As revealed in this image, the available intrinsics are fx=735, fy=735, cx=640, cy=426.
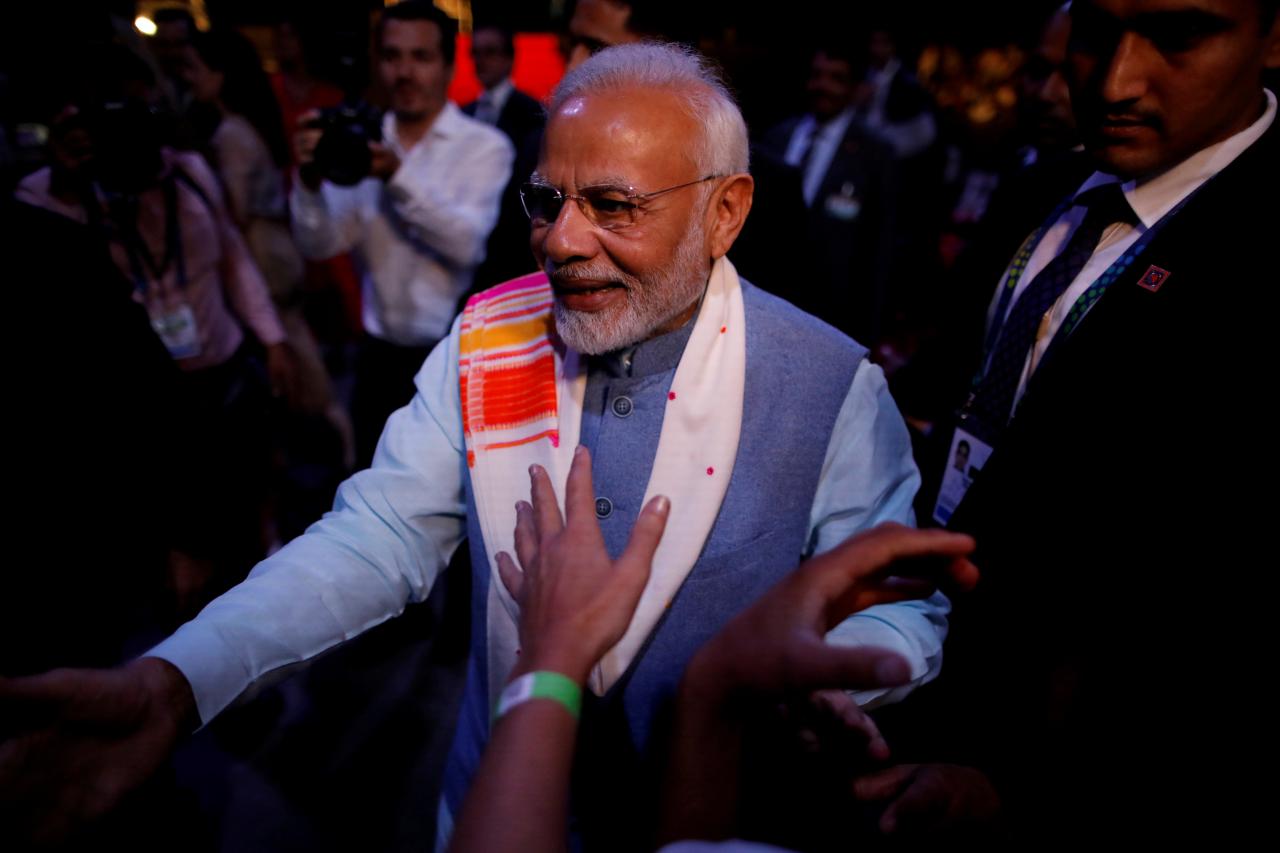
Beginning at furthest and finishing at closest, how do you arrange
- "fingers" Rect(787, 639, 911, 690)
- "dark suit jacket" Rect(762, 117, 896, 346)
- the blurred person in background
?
"dark suit jacket" Rect(762, 117, 896, 346), the blurred person in background, "fingers" Rect(787, 639, 911, 690)

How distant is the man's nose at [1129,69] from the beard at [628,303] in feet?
2.77

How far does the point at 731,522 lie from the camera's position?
1.32 meters

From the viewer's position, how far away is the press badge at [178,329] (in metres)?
2.74

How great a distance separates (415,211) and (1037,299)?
2.17 m

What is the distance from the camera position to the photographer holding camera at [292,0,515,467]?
2.91 metres

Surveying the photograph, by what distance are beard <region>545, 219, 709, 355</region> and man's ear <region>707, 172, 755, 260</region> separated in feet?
0.15

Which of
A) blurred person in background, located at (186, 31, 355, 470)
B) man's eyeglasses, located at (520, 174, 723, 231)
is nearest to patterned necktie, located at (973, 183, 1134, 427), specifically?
man's eyeglasses, located at (520, 174, 723, 231)

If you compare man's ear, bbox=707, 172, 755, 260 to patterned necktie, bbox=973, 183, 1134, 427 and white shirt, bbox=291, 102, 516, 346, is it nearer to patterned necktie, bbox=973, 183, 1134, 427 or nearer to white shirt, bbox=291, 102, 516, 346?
patterned necktie, bbox=973, 183, 1134, 427

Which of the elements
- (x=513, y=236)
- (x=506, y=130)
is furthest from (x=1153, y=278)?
(x=506, y=130)

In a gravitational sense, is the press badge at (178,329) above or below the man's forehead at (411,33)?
below

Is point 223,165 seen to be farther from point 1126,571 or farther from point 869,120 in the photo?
point 869,120

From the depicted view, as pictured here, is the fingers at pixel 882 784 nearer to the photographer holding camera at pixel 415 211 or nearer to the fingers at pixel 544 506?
the fingers at pixel 544 506

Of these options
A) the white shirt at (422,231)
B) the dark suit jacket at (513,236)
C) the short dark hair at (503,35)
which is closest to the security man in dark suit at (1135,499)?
the dark suit jacket at (513,236)

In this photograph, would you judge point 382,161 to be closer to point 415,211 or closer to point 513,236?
point 415,211
